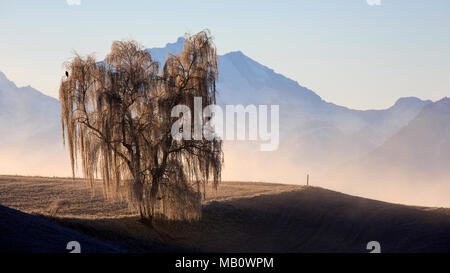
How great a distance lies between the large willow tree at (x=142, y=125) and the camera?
23234mm

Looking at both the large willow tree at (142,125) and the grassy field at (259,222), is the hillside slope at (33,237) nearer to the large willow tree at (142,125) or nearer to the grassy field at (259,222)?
the grassy field at (259,222)

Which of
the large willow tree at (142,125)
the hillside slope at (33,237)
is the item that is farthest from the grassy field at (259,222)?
the hillside slope at (33,237)

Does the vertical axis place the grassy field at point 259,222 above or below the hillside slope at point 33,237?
below

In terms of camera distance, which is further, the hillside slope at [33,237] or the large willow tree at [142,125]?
the large willow tree at [142,125]

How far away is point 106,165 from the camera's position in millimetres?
23094

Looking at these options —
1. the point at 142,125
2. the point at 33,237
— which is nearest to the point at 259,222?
the point at 142,125

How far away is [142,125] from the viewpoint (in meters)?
24.0

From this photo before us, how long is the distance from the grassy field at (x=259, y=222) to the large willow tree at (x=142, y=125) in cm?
178

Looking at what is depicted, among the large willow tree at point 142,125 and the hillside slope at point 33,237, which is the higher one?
the large willow tree at point 142,125

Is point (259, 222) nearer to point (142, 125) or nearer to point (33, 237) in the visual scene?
point (142, 125)

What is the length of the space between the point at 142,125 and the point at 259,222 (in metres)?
10.1

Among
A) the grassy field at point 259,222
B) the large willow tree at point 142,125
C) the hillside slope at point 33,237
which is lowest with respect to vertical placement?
the grassy field at point 259,222

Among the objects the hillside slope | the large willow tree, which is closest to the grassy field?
the large willow tree
